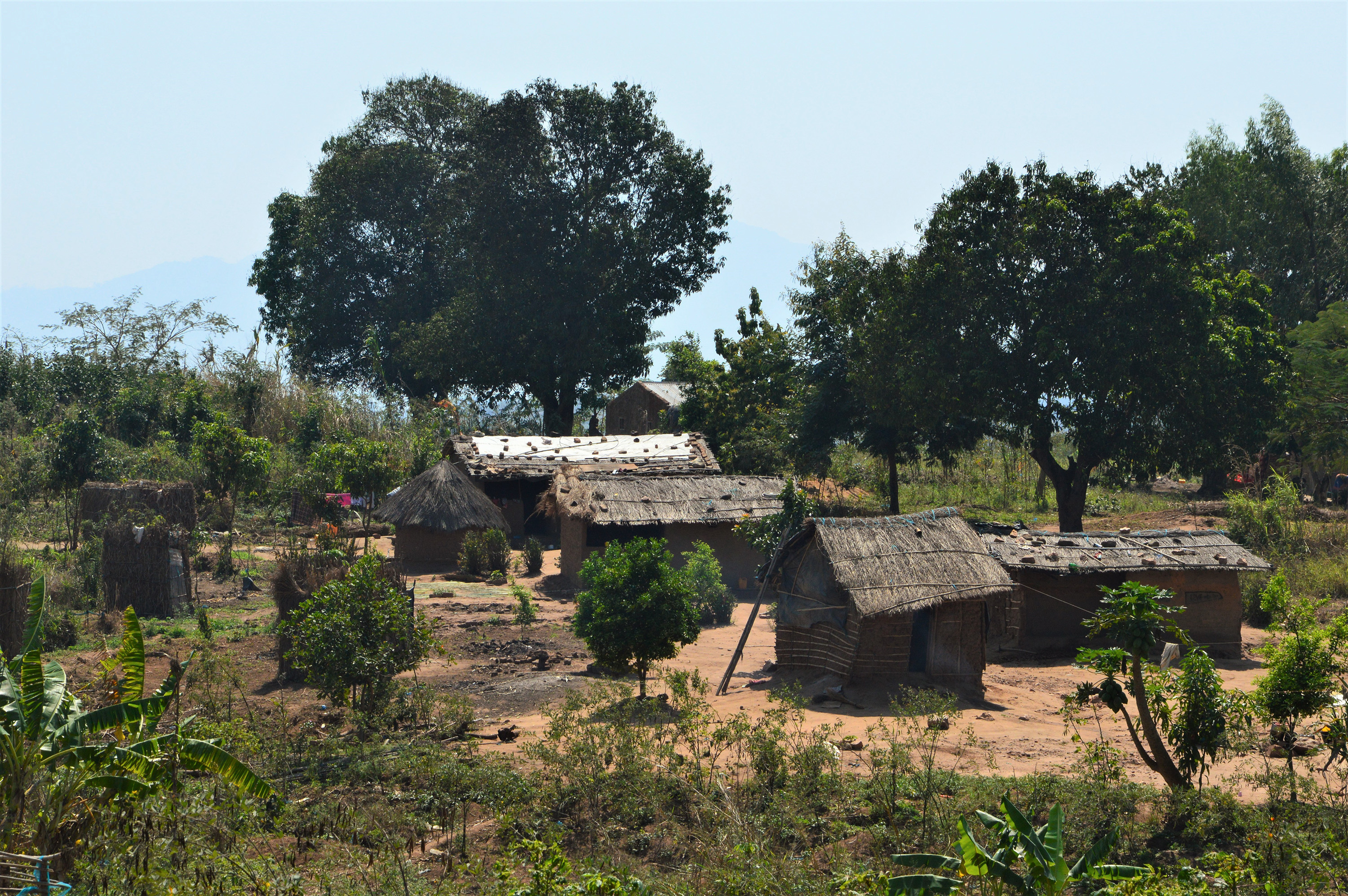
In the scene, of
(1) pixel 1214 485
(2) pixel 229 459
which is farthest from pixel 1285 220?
(2) pixel 229 459

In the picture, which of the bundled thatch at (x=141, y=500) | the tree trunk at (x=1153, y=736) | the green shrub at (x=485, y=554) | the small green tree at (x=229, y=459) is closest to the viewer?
the tree trunk at (x=1153, y=736)

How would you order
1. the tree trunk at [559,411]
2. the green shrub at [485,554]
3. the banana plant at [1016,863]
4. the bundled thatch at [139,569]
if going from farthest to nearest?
the tree trunk at [559,411] < the green shrub at [485,554] < the bundled thatch at [139,569] < the banana plant at [1016,863]

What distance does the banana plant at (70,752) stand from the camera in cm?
559

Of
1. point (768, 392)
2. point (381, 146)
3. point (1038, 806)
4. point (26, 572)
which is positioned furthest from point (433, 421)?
point (1038, 806)

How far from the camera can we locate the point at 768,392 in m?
32.2

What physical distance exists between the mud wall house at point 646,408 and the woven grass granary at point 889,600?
872 inches

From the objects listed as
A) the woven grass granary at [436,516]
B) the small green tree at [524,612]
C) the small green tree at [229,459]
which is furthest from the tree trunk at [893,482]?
the small green tree at [229,459]

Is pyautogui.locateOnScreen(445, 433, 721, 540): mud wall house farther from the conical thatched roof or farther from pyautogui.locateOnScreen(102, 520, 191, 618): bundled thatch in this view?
pyautogui.locateOnScreen(102, 520, 191, 618): bundled thatch

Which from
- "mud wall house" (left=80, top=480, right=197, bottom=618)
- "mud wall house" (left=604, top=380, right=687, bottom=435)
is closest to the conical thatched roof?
"mud wall house" (left=80, top=480, right=197, bottom=618)

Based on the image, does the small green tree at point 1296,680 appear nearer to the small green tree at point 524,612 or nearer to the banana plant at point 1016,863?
the banana plant at point 1016,863

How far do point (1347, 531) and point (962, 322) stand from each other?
871cm

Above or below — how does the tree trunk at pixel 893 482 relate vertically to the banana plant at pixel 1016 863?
above

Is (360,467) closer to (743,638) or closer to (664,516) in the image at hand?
(664,516)

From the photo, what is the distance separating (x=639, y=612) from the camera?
10.7 m
